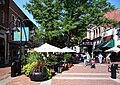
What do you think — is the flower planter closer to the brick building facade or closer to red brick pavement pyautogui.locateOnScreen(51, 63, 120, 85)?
red brick pavement pyautogui.locateOnScreen(51, 63, 120, 85)

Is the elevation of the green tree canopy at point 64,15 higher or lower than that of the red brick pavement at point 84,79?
higher

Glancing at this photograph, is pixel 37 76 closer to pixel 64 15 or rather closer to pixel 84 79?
pixel 84 79

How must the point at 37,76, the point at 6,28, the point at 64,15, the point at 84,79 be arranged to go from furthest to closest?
the point at 64,15 < the point at 6,28 < the point at 84,79 < the point at 37,76

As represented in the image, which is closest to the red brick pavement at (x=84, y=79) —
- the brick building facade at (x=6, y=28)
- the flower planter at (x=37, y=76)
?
the flower planter at (x=37, y=76)

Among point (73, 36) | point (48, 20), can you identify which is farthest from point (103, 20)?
point (48, 20)

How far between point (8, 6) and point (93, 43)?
89.9 feet

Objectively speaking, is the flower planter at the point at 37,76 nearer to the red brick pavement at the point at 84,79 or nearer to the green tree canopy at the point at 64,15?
the red brick pavement at the point at 84,79

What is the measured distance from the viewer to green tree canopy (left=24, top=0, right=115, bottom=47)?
3731 centimetres

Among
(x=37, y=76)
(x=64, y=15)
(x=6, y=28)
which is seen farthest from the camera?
(x=64, y=15)

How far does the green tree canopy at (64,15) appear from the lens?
122ft

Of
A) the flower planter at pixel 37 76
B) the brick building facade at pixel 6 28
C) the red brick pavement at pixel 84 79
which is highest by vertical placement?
the brick building facade at pixel 6 28

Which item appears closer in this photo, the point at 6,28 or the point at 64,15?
the point at 6,28

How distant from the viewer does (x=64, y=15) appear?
3856 centimetres

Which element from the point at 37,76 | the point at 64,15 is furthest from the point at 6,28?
the point at 37,76
